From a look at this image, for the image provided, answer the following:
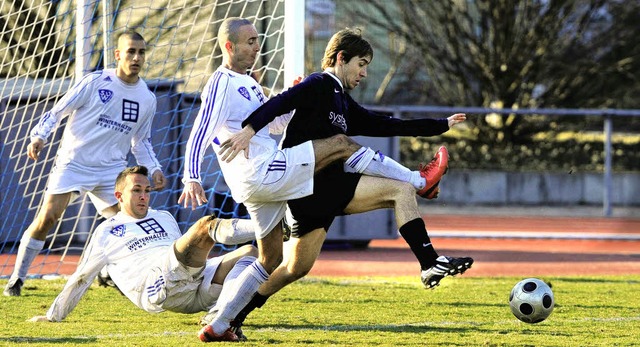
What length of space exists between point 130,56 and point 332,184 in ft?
9.26

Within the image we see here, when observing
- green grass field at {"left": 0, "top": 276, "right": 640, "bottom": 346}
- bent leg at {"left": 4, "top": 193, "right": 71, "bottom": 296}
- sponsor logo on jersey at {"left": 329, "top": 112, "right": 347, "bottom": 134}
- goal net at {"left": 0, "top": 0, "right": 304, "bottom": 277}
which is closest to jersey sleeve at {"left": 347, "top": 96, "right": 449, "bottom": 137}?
sponsor logo on jersey at {"left": 329, "top": 112, "right": 347, "bottom": 134}

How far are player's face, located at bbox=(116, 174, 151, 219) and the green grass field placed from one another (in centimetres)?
70

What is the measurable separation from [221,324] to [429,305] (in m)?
2.40

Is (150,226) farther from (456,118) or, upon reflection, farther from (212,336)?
(456,118)

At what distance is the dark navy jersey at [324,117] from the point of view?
6.00m

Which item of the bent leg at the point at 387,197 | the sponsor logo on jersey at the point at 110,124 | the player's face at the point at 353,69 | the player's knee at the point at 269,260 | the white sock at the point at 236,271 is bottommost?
the white sock at the point at 236,271

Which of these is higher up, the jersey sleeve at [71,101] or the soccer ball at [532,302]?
the jersey sleeve at [71,101]

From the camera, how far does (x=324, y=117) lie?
6258 mm

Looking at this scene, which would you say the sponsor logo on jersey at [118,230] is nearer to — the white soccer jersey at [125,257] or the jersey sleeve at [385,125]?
the white soccer jersey at [125,257]

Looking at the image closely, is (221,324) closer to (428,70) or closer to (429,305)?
(429,305)

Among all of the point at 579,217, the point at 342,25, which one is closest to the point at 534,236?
the point at 579,217

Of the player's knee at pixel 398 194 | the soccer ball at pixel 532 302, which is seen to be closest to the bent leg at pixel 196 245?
the player's knee at pixel 398 194

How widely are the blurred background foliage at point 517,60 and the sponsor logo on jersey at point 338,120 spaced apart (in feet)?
50.0

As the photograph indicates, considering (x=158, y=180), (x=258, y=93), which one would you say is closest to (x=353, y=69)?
(x=258, y=93)
